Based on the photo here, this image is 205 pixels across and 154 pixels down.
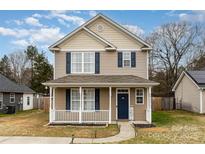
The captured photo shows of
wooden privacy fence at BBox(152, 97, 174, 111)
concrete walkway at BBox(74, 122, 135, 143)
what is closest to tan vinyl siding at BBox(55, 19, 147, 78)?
concrete walkway at BBox(74, 122, 135, 143)

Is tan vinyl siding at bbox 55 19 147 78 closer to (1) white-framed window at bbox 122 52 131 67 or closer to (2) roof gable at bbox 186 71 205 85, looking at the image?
(1) white-framed window at bbox 122 52 131 67

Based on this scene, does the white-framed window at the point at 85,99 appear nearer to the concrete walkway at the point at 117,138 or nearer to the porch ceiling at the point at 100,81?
the porch ceiling at the point at 100,81

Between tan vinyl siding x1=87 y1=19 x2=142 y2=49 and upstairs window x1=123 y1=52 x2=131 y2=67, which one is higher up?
tan vinyl siding x1=87 y1=19 x2=142 y2=49

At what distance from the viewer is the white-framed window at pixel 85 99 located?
20.6 m

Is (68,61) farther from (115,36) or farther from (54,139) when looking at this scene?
(54,139)

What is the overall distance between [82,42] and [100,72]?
2.45 m

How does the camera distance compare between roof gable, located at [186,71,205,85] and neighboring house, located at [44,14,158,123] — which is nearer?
neighboring house, located at [44,14,158,123]

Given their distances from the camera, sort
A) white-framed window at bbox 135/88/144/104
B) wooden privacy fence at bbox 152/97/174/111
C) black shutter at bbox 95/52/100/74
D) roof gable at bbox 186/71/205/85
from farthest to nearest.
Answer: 1. wooden privacy fence at bbox 152/97/174/111
2. roof gable at bbox 186/71/205/85
3. black shutter at bbox 95/52/100/74
4. white-framed window at bbox 135/88/144/104

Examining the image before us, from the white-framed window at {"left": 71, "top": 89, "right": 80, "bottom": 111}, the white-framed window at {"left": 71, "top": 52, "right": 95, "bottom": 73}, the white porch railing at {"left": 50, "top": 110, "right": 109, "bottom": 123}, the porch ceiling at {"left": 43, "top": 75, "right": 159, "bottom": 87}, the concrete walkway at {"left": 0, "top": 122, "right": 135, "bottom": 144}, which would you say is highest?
the white-framed window at {"left": 71, "top": 52, "right": 95, "bottom": 73}

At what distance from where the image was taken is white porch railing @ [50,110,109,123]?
19.5 metres

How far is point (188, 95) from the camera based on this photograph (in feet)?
104

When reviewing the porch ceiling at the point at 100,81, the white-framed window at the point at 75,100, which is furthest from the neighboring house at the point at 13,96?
the porch ceiling at the point at 100,81

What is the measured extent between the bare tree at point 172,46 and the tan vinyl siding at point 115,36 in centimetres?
2530
